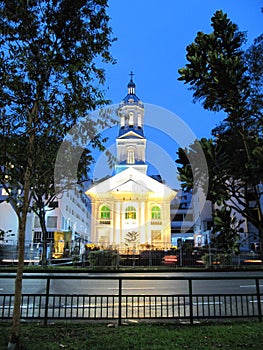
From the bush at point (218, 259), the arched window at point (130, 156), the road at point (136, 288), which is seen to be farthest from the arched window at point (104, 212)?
the road at point (136, 288)

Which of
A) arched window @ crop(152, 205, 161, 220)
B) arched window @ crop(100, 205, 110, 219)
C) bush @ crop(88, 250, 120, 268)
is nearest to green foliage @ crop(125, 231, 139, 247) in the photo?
arched window @ crop(152, 205, 161, 220)

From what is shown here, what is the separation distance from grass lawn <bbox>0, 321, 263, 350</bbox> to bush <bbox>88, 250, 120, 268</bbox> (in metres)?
16.5

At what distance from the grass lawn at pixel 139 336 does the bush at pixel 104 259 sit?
16532mm

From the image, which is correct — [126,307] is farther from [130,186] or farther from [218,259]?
[130,186]

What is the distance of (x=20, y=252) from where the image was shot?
4.80 m

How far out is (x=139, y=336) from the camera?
16.6 feet

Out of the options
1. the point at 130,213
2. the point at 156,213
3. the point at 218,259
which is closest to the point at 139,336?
the point at 218,259

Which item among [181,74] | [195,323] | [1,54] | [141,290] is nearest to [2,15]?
[1,54]

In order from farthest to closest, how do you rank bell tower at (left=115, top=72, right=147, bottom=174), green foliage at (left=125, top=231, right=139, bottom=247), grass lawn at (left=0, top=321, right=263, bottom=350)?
bell tower at (left=115, top=72, right=147, bottom=174) → green foliage at (left=125, top=231, right=139, bottom=247) → grass lawn at (left=0, top=321, right=263, bottom=350)

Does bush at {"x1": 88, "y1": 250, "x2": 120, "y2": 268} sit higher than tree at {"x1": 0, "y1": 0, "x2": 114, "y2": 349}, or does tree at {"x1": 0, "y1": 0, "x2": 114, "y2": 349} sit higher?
tree at {"x1": 0, "y1": 0, "x2": 114, "y2": 349}

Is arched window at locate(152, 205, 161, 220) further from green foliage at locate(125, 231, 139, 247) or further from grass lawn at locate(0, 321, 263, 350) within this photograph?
grass lawn at locate(0, 321, 263, 350)

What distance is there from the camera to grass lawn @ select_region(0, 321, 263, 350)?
461cm

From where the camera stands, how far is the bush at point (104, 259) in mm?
22078

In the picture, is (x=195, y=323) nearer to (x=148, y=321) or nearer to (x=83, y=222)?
(x=148, y=321)
